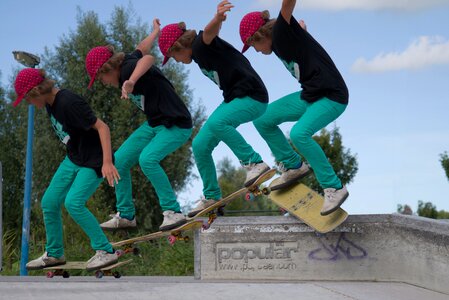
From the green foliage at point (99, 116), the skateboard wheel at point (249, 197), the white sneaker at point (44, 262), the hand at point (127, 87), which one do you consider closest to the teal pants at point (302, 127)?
the skateboard wheel at point (249, 197)

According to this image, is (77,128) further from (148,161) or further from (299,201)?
(299,201)

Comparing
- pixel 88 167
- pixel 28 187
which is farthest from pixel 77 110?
pixel 28 187

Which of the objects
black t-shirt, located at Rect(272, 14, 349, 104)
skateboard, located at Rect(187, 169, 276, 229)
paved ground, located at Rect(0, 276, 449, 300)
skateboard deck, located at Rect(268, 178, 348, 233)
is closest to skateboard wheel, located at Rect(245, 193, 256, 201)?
skateboard, located at Rect(187, 169, 276, 229)

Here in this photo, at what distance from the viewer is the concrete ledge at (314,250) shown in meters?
8.30

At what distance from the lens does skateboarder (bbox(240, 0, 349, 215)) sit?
675cm

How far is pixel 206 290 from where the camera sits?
24.7 ft

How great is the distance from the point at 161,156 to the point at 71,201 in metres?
1.11

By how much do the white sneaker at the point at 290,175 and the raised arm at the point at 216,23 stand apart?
185 cm

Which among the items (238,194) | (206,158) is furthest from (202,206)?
(206,158)

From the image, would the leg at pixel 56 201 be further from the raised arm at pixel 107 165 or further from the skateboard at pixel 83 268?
the raised arm at pixel 107 165

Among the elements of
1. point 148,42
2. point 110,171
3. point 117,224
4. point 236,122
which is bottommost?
point 117,224

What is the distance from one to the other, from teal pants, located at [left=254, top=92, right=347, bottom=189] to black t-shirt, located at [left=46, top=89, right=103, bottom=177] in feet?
6.32

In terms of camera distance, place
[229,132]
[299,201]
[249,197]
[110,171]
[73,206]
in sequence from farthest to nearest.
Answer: [299,201] < [249,197] < [229,132] < [73,206] < [110,171]

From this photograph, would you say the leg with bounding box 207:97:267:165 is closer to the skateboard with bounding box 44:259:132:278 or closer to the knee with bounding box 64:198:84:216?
the knee with bounding box 64:198:84:216
